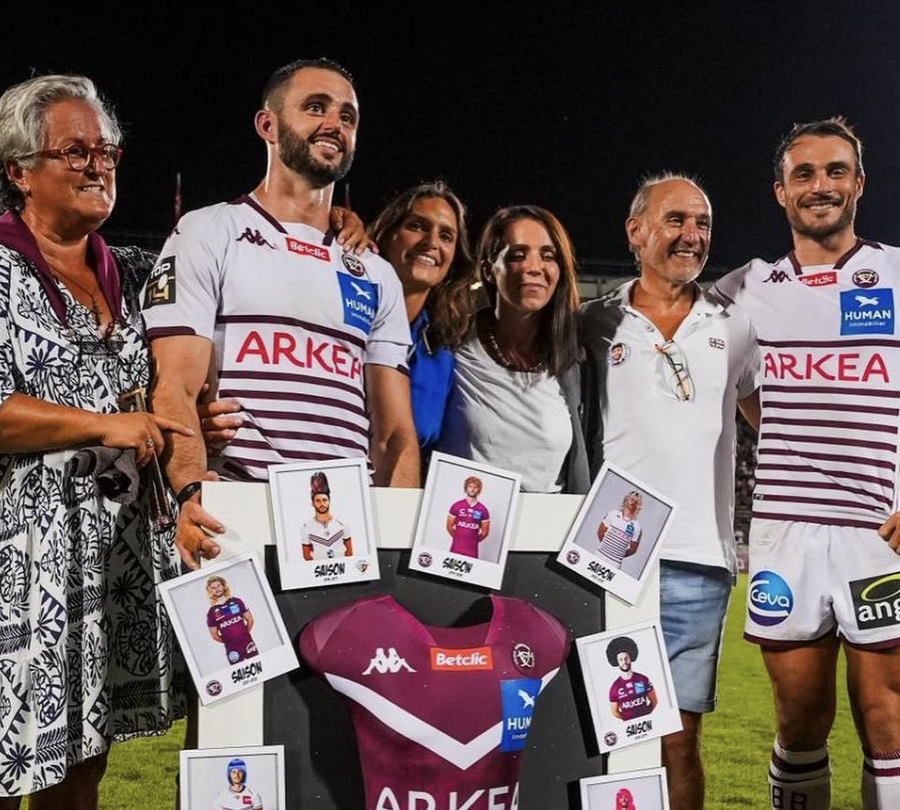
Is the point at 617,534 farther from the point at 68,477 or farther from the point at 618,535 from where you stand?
the point at 68,477

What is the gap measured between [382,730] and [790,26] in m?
14.1

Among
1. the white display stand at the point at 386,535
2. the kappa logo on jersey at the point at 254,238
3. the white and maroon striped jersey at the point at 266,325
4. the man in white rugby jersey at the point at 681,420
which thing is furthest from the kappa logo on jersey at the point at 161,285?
the man in white rugby jersey at the point at 681,420

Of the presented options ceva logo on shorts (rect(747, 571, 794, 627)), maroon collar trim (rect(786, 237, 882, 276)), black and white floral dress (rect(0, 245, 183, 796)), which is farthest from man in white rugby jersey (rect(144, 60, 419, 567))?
maroon collar trim (rect(786, 237, 882, 276))

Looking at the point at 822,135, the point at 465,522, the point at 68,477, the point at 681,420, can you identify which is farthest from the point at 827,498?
the point at 68,477

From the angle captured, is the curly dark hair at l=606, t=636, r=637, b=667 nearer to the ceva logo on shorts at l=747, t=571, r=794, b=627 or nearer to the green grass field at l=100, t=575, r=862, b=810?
the ceva logo on shorts at l=747, t=571, r=794, b=627

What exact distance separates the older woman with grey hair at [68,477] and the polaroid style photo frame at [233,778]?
278 millimetres

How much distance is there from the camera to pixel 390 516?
141 centimetres

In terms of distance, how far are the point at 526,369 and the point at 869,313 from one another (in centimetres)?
81

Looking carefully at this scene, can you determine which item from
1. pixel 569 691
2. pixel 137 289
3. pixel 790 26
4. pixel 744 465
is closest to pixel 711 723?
pixel 569 691

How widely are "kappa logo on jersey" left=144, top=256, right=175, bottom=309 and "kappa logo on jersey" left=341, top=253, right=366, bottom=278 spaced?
0.29m

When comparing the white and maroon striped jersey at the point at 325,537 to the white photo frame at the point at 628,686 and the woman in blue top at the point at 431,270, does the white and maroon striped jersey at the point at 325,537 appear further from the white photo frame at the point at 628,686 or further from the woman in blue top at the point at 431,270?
the woman in blue top at the point at 431,270

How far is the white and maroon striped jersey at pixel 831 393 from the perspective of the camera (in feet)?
7.32

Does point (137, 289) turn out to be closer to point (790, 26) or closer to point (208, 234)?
point (208, 234)

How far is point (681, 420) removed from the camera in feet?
6.97
